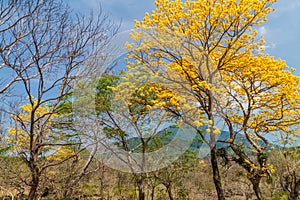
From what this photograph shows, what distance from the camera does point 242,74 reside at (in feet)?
15.8

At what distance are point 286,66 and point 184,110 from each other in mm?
2055

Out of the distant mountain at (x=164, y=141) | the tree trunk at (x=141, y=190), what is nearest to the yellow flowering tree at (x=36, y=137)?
the distant mountain at (x=164, y=141)

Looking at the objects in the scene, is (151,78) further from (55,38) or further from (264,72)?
(264,72)

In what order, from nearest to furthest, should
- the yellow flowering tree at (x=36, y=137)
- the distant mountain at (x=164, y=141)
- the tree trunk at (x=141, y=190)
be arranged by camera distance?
the yellow flowering tree at (x=36, y=137), the distant mountain at (x=164, y=141), the tree trunk at (x=141, y=190)

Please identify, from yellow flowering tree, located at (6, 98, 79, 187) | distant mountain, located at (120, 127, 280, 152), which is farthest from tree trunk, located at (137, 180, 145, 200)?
yellow flowering tree, located at (6, 98, 79, 187)

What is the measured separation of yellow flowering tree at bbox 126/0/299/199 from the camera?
4355 mm

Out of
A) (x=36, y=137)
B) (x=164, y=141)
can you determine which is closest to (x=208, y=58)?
(x=164, y=141)

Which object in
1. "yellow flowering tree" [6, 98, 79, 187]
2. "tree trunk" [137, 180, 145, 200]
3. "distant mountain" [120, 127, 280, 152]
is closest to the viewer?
"yellow flowering tree" [6, 98, 79, 187]

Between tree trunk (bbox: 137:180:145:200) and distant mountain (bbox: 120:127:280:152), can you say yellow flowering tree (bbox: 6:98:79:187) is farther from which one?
tree trunk (bbox: 137:180:145:200)

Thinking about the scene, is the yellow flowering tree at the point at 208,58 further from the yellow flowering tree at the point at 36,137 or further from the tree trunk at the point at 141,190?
the tree trunk at the point at 141,190

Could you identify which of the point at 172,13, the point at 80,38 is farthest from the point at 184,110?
the point at 80,38

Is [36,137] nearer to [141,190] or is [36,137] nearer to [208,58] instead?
[208,58]

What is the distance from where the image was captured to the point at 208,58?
14.8ft

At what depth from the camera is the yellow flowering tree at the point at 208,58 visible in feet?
14.3
